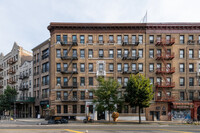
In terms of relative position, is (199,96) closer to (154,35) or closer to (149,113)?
(149,113)

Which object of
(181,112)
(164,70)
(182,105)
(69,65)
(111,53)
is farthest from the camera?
(111,53)

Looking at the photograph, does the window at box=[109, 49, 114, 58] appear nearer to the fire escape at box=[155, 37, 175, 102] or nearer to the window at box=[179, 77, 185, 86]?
the fire escape at box=[155, 37, 175, 102]

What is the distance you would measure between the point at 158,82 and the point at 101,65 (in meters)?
12.6

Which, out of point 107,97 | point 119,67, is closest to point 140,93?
point 107,97

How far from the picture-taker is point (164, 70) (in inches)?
1839

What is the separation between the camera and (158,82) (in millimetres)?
46719

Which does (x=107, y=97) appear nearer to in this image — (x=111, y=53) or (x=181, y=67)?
(x=111, y=53)

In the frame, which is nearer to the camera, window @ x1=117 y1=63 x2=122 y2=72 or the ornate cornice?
the ornate cornice

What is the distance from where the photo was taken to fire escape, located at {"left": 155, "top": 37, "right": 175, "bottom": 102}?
4603 cm

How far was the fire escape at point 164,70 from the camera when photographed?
151 feet

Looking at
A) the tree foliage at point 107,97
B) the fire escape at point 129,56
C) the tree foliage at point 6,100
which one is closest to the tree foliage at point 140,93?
the tree foliage at point 107,97

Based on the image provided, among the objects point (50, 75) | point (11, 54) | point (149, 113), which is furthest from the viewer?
point (11, 54)

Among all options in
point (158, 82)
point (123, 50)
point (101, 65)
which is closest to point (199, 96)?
point (158, 82)

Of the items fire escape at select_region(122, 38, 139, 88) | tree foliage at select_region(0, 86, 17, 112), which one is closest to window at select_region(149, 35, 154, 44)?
fire escape at select_region(122, 38, 139, 88)
